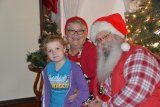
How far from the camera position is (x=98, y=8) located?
4.66 m

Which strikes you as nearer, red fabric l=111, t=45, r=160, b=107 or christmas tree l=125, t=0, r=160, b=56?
red fabric l=111, t=45, r=160, b=107

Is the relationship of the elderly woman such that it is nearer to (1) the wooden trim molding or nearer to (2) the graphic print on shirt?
(2) the graphic print on shirt

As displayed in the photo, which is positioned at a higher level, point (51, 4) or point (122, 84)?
point (51, 4)

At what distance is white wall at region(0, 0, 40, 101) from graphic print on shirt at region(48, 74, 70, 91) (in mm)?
1953

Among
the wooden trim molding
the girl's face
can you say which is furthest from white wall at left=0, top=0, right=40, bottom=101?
the girl's face

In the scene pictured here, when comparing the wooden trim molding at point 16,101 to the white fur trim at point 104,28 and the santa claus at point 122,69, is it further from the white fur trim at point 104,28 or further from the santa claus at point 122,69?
the white fur trim at point 104,28

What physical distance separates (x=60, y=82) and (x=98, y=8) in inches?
105

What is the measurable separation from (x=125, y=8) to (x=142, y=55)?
9.02 ft

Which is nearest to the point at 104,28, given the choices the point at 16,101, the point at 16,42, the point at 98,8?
the point at 16,42

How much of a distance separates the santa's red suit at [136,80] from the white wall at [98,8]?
2.88m

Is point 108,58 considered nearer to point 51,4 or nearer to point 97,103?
point 97,103

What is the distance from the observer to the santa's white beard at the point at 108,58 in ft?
6.29

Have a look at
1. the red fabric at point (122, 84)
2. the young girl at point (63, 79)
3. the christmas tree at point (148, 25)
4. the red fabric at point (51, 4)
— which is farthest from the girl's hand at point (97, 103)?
the red fabric at point (51, 4)

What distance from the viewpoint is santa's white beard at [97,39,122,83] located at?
A: 1.92 m
